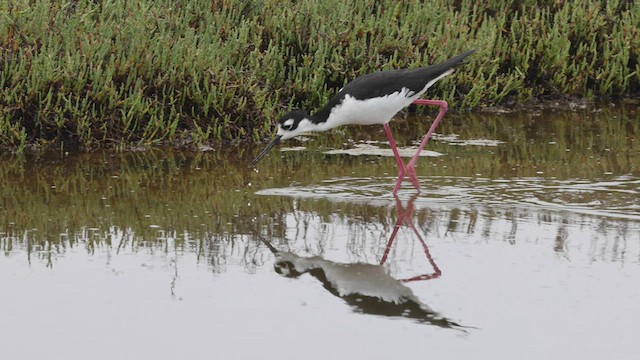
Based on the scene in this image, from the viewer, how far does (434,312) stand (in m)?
5.20

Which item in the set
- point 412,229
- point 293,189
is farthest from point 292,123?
point 412,229

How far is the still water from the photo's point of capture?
4.89m

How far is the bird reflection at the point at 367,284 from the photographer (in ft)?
17.3

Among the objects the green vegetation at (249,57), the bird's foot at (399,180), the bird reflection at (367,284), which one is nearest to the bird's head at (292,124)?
the bird's foot at (399,180)

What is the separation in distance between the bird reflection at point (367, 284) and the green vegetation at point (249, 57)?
Result: 2.94 metres

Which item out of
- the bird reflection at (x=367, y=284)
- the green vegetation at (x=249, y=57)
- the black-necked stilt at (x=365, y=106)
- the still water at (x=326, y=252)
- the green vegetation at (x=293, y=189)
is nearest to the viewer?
the still water at (x=326, y=252)

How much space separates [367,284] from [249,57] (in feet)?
14.0

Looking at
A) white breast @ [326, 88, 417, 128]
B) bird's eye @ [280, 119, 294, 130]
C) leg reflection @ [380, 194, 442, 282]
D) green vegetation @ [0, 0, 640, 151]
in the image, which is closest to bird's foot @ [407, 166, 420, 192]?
leg reflection @ [380, 194, 442, 282]

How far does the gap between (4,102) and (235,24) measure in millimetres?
2326

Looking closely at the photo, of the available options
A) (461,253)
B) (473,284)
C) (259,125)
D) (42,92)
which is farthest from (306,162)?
(473,284)

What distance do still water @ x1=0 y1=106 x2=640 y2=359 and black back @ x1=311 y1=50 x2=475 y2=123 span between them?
52 cm

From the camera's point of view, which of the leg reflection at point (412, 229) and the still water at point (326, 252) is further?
the leg reflection at point (412, 229)

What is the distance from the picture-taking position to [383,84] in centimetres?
796

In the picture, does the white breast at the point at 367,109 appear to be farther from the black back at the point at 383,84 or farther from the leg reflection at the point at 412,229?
the leg reflection at the point at 412,229
